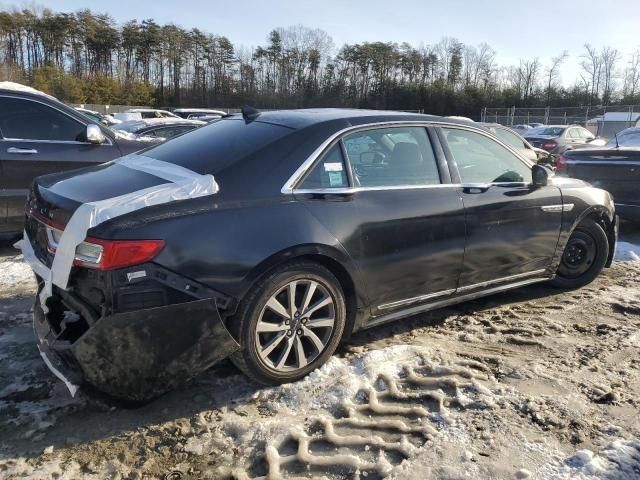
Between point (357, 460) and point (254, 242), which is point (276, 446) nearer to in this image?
point (357, 460)

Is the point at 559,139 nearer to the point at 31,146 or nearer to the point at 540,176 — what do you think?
the point at 540,176

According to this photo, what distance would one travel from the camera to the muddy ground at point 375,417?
2.58 metres

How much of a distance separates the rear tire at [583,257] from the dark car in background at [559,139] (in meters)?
13.4

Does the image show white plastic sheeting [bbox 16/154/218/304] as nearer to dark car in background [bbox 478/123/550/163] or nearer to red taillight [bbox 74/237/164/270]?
red taillight [bbox 74/237/164/270]

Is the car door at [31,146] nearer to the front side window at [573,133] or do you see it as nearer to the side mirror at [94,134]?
the side mirror at [94,134]

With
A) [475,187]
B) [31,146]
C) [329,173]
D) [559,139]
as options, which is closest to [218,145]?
[329,173]

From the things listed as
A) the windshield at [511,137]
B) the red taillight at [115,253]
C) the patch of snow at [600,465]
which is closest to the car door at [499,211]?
the patch of snow at [600,465]

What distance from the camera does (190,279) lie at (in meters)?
2.80

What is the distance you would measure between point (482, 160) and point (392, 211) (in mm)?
1139

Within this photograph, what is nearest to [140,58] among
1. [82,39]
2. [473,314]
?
[82,39]

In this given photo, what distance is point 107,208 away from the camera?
2732 millimetres

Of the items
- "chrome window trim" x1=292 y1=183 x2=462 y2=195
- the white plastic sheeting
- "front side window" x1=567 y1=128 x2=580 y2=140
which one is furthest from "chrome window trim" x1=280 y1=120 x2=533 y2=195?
"front side window" x1=567 y1=128 x2=580 y2=140

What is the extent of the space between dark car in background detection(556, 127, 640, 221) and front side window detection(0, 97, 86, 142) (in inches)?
262

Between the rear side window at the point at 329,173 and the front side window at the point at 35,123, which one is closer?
the rear side window at the point at 329,173
